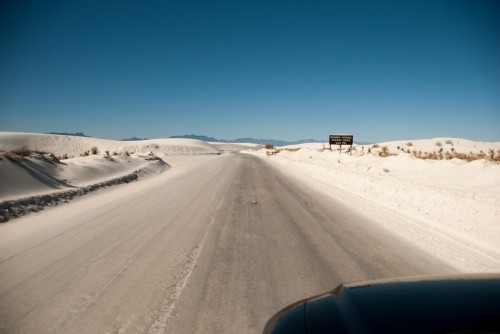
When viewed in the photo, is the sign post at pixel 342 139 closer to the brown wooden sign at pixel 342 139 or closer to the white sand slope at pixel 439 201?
the brown wooden sign at pixel 342 139

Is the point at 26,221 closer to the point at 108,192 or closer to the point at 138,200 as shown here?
the point at 138,200

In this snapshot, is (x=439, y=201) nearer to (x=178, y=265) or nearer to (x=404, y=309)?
(x=178, y=265)

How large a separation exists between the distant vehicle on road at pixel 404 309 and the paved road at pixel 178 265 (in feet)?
4.23

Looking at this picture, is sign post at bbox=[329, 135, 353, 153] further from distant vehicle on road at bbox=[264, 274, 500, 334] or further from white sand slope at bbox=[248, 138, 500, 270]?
distant vehicle on road at bbox=[264, 274, 500, 334]

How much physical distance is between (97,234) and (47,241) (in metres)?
0.89

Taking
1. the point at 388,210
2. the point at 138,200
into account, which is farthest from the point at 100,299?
the point at 388,210

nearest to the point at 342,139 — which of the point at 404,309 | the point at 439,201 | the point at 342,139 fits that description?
the point at 342,139

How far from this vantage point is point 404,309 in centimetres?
187

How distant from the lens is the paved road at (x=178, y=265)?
3.32 metres

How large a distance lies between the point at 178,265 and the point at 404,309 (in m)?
3.59

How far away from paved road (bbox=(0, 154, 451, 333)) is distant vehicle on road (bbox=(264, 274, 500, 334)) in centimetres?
129

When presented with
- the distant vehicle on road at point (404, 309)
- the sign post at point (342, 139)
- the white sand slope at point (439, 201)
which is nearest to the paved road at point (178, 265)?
the white sand slope at point (439, 201)

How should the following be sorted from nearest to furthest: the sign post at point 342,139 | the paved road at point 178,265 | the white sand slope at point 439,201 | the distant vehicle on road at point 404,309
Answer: the distant vehicle on road at point 404,309 → the paved road at point 178,265 → the white sand slope at point 439,201 → the sign post at point 342,139

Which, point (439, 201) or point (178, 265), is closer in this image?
point (178, 265)
